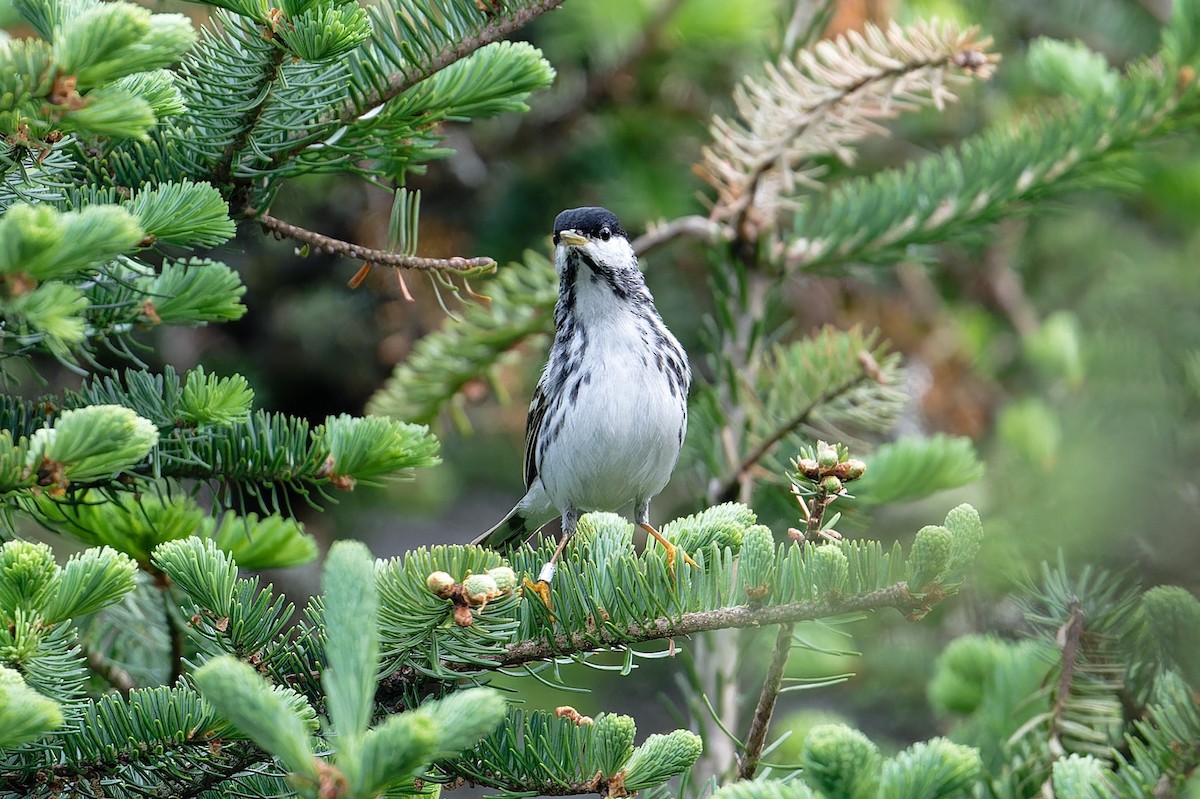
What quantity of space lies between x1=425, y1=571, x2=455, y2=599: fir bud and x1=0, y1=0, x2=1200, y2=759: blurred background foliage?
155 cm

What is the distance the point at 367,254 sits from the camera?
82.0 inches

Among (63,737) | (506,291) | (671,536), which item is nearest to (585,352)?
(506,291)

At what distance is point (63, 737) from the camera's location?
1664 millimetres

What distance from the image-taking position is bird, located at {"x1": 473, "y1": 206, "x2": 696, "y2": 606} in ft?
11.0

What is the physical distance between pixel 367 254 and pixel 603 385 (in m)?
1.39

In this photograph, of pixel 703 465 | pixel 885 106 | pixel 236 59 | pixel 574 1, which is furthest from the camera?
pixel 574 1

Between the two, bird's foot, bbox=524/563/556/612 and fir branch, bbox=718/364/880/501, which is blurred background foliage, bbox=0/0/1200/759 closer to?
fir branch, bbox=718/364/880/501

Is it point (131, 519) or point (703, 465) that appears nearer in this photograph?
point (131, 519)

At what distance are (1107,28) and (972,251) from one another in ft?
4.78

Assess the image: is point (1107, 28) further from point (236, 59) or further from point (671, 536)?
point (236, 59)

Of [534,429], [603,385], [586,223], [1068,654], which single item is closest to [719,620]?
[1068,654]

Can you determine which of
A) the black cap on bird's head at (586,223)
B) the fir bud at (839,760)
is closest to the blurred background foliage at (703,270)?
the black cap on bird's head at (586,223)

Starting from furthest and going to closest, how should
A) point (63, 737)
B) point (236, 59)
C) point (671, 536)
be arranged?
point (671, 536) → point (236, 59) → point (63, 737)

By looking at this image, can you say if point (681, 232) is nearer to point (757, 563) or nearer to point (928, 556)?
point (757, 563)
